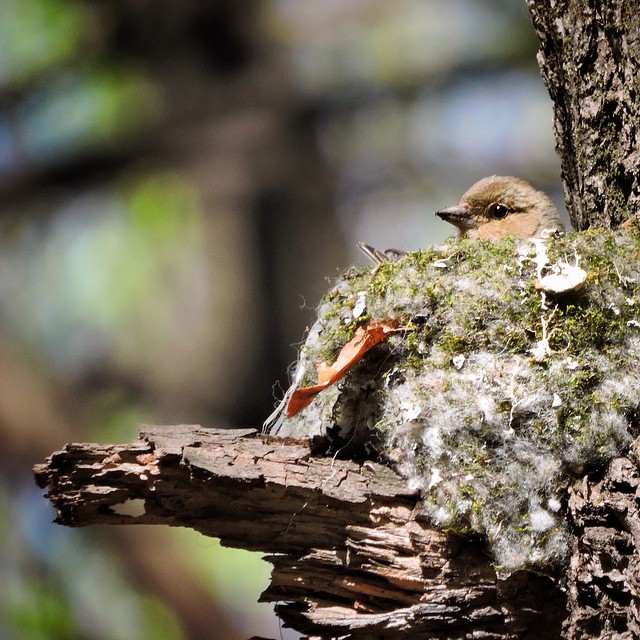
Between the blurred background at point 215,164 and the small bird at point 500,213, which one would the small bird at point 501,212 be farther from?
the blurred background at point 215,164

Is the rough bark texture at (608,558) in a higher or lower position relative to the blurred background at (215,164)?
lower

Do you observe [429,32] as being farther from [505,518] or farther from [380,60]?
[505,518]

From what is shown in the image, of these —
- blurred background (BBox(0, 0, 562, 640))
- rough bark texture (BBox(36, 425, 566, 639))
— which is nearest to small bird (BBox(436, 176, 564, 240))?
rough bark texture (BBox(36, 425, 566, 639))

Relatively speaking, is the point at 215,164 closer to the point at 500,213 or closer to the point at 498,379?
the point at 500,213

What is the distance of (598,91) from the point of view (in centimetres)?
349

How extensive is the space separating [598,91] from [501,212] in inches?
55.3

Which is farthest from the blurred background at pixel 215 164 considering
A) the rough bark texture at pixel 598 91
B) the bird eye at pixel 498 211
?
the rough bark texture at pixel 598 91

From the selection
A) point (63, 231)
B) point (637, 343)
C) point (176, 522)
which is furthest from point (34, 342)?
point (637, 343)

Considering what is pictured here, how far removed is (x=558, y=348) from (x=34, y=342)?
246 inches

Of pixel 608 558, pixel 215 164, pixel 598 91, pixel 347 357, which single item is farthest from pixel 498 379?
pixel 215 164

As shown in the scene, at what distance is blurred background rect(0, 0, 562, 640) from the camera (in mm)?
8703

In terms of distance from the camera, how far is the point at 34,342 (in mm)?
8500

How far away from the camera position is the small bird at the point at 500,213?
15.8ft

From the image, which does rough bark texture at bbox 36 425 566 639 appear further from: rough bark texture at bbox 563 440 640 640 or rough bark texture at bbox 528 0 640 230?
rough bark texture at bbox 528 0 640 230
